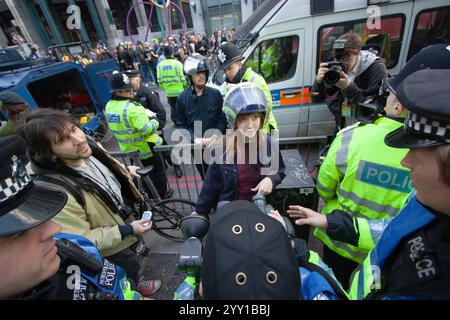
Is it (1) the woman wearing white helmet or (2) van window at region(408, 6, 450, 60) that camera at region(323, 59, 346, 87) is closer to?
(1) the woman wearing white helmet

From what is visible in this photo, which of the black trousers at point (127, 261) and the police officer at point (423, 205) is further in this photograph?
the black trousers at point (127, 261)

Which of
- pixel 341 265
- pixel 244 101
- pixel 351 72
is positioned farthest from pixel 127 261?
pixel 351 72

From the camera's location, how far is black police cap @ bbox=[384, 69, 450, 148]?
0.78 metres

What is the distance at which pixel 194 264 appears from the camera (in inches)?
38.5

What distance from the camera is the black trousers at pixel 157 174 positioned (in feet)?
12.2

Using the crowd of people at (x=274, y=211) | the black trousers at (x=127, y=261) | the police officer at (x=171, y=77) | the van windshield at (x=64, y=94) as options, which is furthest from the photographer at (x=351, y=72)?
the van windshield at (x=64, y=94)

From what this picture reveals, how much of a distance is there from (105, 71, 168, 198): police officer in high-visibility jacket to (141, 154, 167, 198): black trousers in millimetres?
161

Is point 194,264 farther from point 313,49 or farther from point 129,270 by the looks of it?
point 313,49

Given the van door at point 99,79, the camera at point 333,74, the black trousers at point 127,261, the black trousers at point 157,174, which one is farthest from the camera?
the van door at point 99,79

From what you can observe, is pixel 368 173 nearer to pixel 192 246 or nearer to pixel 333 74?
pixel 192 246

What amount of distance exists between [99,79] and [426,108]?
8133 mm

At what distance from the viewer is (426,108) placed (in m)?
0.80

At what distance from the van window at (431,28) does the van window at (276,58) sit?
2.10 metres

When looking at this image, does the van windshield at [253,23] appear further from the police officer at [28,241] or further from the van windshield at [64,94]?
the van windshield at [64,94]
